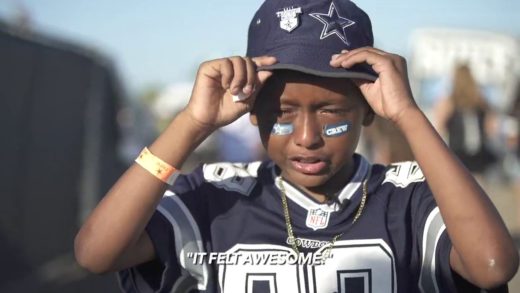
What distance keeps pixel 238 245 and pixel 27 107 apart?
4935 mm

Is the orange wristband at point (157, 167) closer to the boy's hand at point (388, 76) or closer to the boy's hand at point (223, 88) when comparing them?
the boy's hand at point (223, 88)

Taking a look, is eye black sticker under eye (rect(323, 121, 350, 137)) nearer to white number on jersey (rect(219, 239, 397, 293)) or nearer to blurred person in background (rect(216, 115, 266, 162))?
white number on jersey (rect(219, 239, 397, 293))

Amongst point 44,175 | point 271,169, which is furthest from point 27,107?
point 271,169

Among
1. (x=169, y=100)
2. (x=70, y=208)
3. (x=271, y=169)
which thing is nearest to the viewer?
(x=271, y=169)

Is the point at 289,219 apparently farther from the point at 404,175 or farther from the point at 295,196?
the point at 404,175

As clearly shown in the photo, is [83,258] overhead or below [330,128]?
below

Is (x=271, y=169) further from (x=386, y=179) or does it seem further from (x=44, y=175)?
(x=44, y=175)

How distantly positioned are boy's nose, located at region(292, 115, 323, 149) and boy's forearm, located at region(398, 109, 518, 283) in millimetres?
287

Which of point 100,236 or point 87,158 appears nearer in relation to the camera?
point 100,236

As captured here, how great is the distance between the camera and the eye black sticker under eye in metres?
2.58

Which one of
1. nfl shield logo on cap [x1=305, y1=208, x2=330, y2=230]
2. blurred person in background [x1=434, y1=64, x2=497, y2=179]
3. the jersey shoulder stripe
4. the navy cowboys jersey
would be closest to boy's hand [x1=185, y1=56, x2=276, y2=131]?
the navy cowboys jersey

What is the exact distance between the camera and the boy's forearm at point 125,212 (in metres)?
2.47

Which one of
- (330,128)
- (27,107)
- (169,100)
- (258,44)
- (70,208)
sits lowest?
(169,100)

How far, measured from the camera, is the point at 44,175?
7.65 metres
